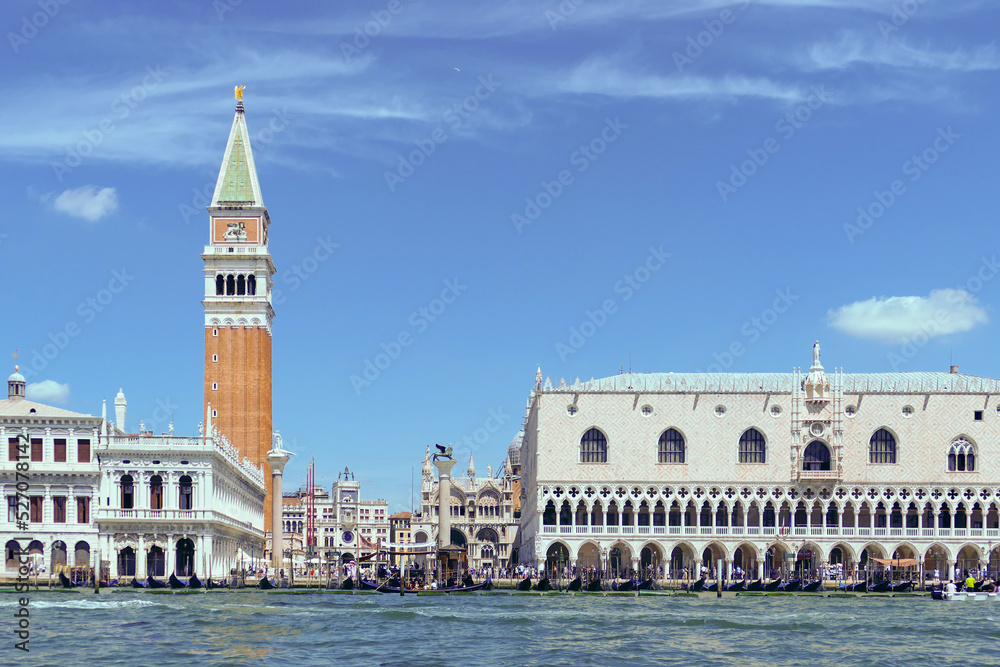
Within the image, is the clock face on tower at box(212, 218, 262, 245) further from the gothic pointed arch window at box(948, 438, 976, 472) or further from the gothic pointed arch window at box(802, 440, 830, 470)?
the gothic pointed arch window at box(948, 438, 976, 472)

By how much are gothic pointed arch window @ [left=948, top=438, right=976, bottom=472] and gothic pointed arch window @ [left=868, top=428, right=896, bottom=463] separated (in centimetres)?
315

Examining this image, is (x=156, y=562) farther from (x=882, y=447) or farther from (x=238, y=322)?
(x=882, y=447)

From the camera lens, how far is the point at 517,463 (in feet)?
463

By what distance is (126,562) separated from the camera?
205 ft

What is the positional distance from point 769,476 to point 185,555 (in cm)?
3207

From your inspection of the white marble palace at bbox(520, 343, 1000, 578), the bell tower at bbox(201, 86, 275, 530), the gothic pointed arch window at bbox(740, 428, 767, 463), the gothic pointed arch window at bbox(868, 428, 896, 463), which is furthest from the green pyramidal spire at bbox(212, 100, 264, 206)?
the gothic pointed arch window at bbox(868, 428, 896, 463)

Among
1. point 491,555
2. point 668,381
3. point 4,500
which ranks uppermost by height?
point 668,381

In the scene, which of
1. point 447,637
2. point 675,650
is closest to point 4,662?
point 447,637

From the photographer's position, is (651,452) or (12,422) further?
(651,452)

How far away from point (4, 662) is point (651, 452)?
48084 millimetres

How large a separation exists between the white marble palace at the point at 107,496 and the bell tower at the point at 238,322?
77.5 feet

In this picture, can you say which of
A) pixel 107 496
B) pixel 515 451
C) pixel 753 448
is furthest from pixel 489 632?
pixel 515 451

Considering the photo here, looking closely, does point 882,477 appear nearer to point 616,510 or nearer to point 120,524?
point 616,510

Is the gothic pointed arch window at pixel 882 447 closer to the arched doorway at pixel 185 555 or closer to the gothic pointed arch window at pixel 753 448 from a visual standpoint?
the gothic pointed arch window at pixel 753 448
